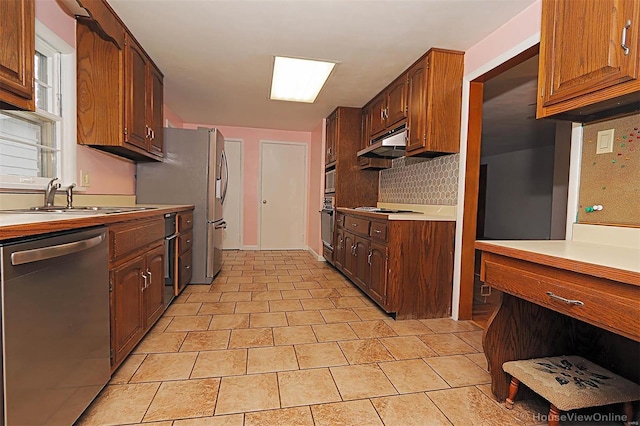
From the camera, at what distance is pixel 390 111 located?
325cm

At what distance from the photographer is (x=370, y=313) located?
2721 millimetres

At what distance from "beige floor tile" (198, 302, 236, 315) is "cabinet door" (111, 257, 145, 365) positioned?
705 mm

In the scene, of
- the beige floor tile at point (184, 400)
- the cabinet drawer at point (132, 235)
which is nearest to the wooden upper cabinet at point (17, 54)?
the cabinet drawer at point (132, 235)

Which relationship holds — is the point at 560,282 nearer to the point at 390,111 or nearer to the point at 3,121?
the point at 390,111

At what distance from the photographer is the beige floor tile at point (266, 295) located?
304 centimetres

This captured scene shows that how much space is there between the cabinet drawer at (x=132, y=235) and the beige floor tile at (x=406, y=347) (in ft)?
5.61

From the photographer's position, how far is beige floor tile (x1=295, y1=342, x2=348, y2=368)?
1870 millimetres

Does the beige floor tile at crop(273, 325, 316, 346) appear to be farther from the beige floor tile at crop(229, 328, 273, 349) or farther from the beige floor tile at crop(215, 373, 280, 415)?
the beige floor tile at crop(215, 373, 280, 415)

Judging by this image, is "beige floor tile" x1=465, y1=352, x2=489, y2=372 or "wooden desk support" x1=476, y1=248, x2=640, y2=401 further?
"beige floor tile" x1=465, y1=352, x2=489, y2=372

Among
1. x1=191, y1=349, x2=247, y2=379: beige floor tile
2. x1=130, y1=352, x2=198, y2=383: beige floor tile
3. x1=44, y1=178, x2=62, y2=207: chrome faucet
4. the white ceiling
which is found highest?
the white ceiling

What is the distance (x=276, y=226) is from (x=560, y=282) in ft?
16.5

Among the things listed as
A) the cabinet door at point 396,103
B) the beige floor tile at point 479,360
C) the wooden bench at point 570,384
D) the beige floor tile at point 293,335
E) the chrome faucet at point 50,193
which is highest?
the cabinet door at point 396,103

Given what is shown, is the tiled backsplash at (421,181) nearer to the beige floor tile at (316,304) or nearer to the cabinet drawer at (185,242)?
the beige floor tile at (316,304)

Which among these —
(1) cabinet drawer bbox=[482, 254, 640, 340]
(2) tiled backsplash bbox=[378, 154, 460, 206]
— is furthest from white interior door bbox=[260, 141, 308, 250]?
(1) cabinet drawer bbox=[482, 254, 640, 340]
